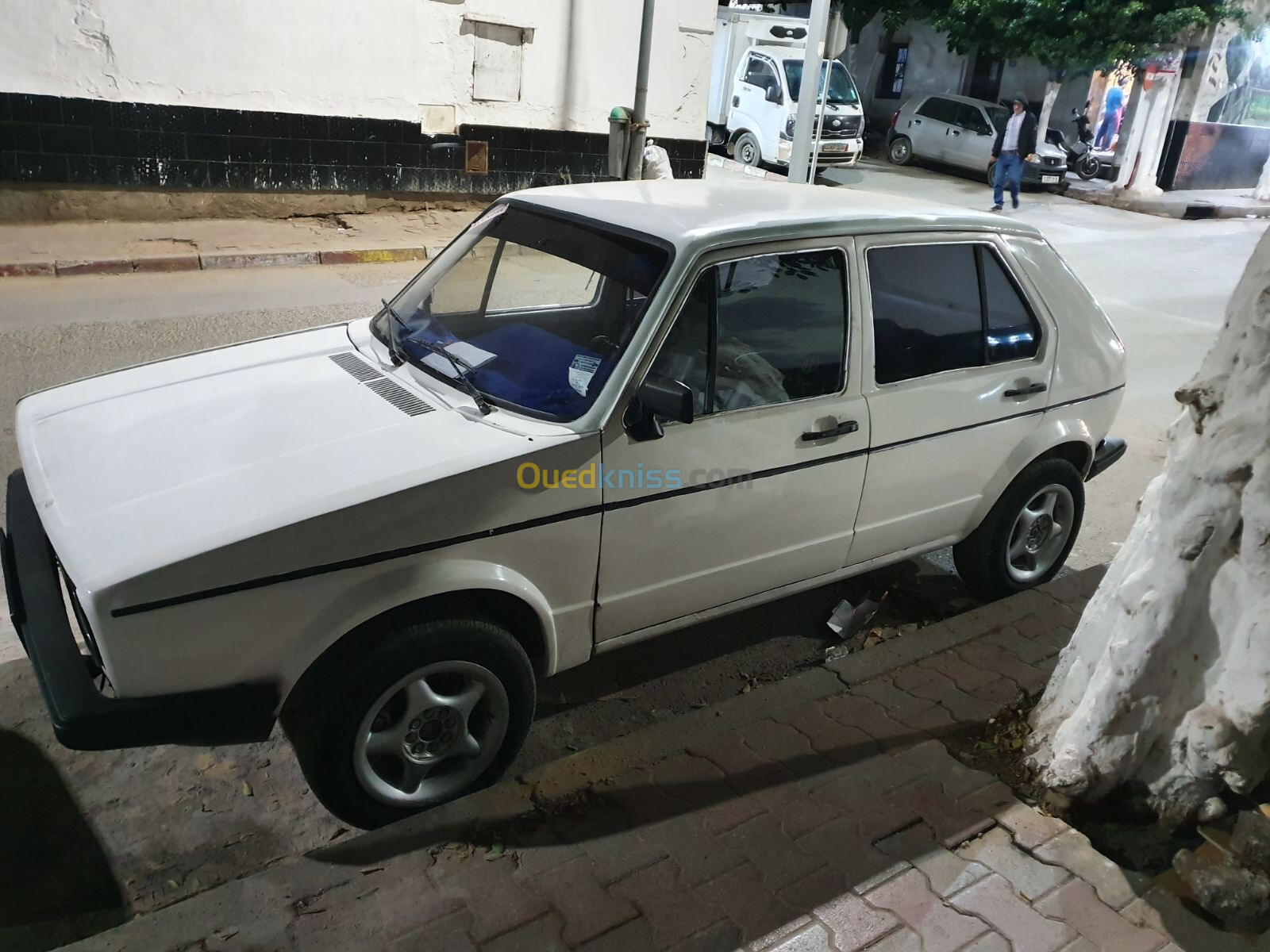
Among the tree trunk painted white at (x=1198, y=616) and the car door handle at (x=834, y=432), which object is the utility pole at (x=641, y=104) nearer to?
the car door handle at (x=834, y=432)

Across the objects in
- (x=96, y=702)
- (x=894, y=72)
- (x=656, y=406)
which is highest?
(x=894, y=72)

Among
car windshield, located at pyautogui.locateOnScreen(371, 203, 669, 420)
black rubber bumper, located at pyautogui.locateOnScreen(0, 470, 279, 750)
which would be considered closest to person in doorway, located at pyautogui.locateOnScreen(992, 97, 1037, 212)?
car windshield, located at pyautogui.locateOnScreen(371, 203, 669, 420)

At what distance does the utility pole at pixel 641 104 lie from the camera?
10.4 metres

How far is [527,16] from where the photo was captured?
12.5 meters

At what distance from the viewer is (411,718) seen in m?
2.87

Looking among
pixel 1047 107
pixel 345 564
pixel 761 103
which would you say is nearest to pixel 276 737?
pixel 345 564

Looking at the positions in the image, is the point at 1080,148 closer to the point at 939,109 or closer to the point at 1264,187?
the point at 939,109

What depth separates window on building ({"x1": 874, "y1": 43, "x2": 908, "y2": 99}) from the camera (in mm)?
27547

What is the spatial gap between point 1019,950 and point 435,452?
6.91ft

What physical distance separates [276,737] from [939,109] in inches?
921

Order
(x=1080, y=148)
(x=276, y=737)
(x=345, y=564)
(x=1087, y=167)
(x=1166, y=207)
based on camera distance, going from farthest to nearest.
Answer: (x=1080, y=148) → (x=1087, y=167) → (x=1166, y=207) → (x=276, y=737) → (x=345, y=564)

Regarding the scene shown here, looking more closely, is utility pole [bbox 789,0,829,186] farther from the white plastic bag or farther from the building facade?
the building facade

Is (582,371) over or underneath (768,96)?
underneath

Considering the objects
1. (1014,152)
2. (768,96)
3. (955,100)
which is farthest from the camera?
(955,100)
